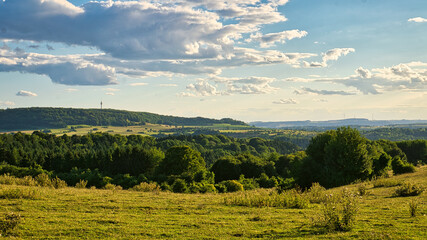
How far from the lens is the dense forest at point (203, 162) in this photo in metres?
45.7

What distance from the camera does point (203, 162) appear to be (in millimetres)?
102562

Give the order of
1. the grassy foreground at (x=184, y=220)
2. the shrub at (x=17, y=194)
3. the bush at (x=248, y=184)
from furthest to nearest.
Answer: the bush at (x=248, y=184) < the shrub at (x=17, y=194) < the grassy foreground at (x=184, y=220)

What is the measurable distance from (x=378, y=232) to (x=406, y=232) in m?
1.01

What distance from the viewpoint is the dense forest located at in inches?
1800

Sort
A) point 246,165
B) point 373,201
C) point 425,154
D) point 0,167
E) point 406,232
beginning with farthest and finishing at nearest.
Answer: point 425,154 → point 246,165 → point 0,167 → point 373,201 → point 406,232

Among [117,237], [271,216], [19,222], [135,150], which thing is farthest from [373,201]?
[135,150]

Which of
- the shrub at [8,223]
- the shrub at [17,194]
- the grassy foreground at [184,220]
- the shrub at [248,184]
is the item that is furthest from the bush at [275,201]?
the shrub at [248,184]

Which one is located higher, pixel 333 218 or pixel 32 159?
pixel 333 218

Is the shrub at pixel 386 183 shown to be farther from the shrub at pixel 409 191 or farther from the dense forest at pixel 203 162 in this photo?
the dense forest at pixel 203 162

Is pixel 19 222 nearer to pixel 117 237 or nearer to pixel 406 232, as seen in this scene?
pixel 117 237

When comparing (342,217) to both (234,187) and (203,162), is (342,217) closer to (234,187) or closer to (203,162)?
(234,187)

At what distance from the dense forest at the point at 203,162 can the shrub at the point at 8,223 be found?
28989 mm

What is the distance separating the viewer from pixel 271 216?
16797 mm

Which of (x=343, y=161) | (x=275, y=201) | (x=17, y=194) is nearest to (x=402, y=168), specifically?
(x=343, y=161)
